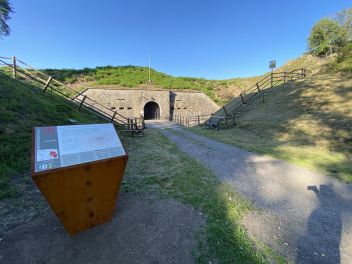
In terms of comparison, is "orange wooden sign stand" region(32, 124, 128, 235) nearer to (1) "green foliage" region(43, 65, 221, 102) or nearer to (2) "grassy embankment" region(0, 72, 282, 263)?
(2) "grassy embankment" region(0, 72, 282, 263)

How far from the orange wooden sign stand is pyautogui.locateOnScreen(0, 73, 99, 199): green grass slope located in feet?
7.40

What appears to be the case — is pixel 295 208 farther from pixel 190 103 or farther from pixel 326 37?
pixel 326 37

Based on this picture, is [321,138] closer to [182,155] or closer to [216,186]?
[182,155]

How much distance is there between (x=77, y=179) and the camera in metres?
2.91

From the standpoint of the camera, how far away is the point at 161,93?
1096 inches

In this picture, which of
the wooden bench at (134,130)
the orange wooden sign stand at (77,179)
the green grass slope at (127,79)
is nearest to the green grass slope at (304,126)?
the wooden bench at (134,130)

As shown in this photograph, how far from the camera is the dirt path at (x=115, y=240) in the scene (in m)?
2.73

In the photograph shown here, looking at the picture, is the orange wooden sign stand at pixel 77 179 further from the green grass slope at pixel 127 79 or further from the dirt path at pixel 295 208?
the green grass slope at pixel 127 79

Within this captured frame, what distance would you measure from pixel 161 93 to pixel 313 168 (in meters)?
23.4

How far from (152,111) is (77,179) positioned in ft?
93.3

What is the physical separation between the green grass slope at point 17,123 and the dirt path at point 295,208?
5278mm

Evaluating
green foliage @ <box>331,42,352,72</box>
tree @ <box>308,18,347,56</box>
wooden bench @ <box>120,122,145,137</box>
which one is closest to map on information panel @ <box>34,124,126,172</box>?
wooden bench @ <box>120,122,145,137</box>

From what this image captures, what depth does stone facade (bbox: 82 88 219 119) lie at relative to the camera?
25.7 meters

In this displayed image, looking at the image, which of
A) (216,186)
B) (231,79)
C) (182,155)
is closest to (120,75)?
(231,79)
